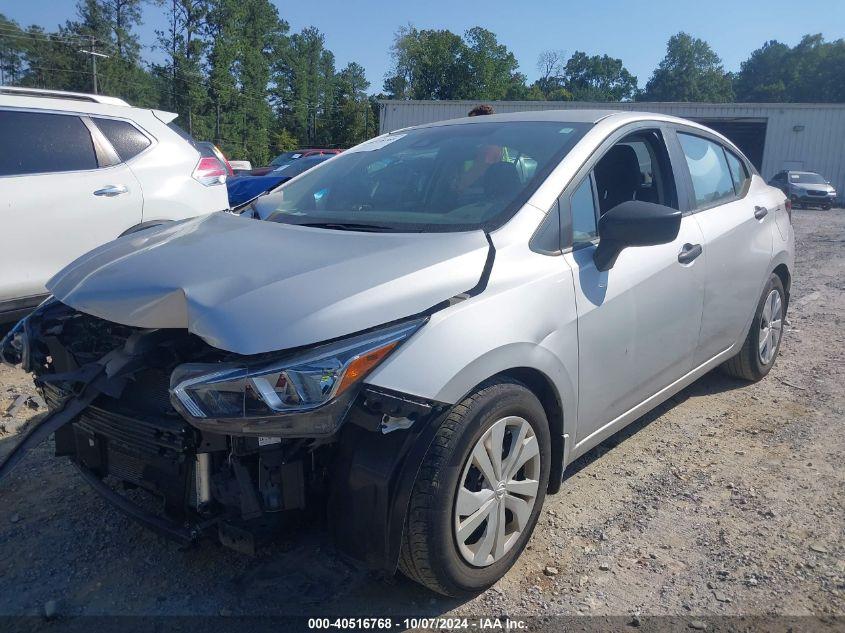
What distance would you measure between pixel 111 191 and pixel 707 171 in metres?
4.16

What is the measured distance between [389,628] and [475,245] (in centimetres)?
134

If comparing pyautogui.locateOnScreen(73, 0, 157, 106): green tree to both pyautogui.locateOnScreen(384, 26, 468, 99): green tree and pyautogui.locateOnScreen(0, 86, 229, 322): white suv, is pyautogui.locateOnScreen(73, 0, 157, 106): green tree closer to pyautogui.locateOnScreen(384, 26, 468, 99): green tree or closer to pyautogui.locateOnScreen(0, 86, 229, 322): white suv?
pyautogui.locateOnScreen(384, 26, 468, 99): green tree

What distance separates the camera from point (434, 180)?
10.4ft

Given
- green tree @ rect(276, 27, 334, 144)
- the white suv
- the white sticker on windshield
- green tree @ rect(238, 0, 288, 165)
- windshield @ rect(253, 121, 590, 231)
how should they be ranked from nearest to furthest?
1. windshield @ rect(253, 121, 590, 231)
2. the white sticker on windshield
3. the white suv
4. green tree @ rect(238, 0, 288, 165)
5. green tree @ rect(276, 27, 334, 144)

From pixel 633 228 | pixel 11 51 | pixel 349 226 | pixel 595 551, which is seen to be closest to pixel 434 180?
pixel 349 226

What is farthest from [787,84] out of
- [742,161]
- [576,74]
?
[742,161]

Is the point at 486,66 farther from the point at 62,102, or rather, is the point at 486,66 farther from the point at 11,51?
the point at 62,102

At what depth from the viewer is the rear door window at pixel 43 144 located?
4.95 meters

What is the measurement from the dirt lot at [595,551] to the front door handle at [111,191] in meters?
1.94

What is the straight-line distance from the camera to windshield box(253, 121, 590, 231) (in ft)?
9.35

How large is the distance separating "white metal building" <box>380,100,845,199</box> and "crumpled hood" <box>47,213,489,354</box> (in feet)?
99.8

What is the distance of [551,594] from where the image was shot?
254 centimetres

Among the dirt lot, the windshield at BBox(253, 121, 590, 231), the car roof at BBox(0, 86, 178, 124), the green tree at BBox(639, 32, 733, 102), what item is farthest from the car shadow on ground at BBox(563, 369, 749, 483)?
the green tree at BBox(639, 32, 733, 102)

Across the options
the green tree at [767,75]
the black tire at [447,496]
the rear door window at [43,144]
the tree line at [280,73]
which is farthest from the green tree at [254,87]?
the green tree at [767,75]
